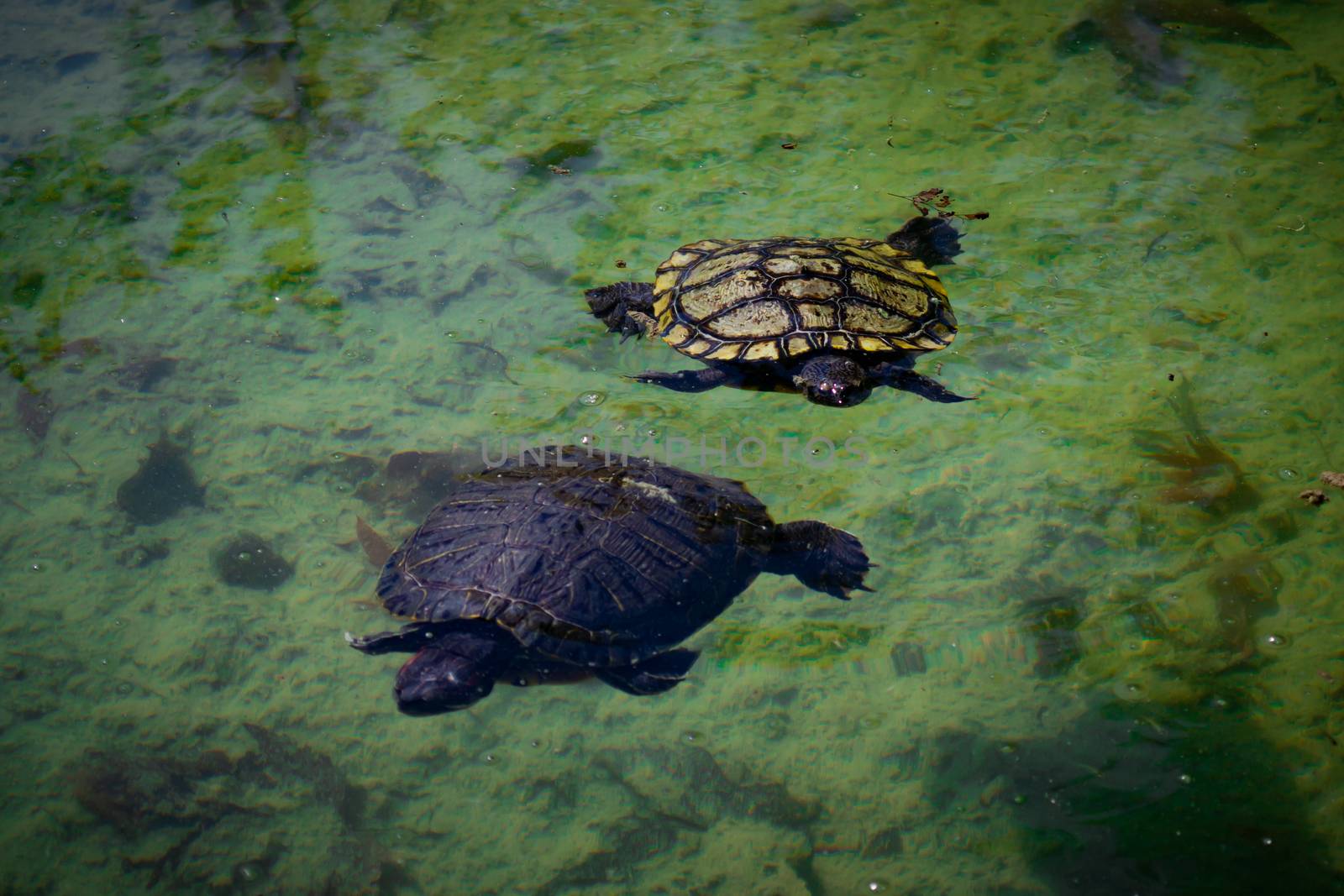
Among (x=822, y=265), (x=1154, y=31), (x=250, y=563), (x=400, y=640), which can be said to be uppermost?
(x=1154, y=31)

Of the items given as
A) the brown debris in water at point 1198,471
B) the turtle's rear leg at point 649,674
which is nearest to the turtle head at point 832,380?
the brown debris in water at point 1198,471

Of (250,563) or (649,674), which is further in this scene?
(250,563)

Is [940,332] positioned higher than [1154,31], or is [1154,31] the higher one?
[1154,31]

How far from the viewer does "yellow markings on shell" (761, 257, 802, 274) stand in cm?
439

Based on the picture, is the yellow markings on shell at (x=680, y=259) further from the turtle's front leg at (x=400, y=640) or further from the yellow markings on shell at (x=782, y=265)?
the turtle's front leg at (x=400, y=640)

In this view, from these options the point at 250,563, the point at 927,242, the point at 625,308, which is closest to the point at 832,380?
the point at 625,308

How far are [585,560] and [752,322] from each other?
1.72m

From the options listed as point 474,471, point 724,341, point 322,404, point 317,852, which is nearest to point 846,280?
point 724,341

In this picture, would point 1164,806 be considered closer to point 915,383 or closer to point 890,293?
point 915,383

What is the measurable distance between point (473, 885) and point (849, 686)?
1443 mm

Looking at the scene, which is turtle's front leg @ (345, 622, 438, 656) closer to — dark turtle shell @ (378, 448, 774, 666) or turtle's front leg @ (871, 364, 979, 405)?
dark turtle shell @ (378, 448, 774, 666)

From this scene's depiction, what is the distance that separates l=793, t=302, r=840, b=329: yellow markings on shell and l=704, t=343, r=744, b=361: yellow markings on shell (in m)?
0.33

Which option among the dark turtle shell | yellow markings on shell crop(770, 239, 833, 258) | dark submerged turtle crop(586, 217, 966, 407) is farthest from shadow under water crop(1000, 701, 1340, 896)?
yellow markings on shell crop(770, 239, 833, 258)

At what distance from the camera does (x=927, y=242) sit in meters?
4.91
